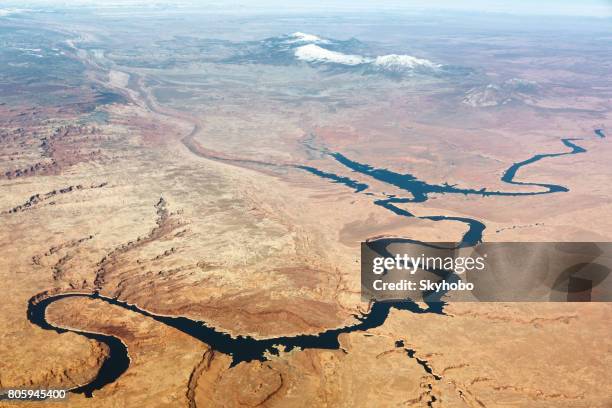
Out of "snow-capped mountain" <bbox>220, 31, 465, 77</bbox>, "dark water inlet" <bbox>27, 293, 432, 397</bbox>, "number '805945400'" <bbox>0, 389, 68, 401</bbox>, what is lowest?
"dark water inlet" <bbox>27, 293, 432, 397</bbox>

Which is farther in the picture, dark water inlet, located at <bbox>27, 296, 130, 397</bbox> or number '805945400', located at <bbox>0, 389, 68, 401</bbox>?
dark water inlet, located at <bbox>27, 296, 130, 397</bbox>

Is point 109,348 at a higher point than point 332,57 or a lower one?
lower

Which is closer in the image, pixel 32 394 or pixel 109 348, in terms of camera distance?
pixel 32 394

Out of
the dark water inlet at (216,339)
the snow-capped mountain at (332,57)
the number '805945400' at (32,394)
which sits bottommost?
the dark water inlet at (216,339)

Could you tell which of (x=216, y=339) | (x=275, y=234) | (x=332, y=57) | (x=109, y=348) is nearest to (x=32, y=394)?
(x=109, y=348)

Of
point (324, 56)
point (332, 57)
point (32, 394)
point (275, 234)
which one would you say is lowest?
point (32, 394)

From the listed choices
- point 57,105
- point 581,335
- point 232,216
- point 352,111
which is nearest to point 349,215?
point 232,216

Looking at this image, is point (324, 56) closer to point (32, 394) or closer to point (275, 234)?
point (275, 234)

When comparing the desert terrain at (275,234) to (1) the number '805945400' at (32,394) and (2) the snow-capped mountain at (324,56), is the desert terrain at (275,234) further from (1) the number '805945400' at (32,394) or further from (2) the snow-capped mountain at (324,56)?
(2) the snow-capped mountain at (324,56)

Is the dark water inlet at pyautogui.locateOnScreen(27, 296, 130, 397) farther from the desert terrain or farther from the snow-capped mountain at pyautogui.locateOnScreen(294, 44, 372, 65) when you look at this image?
the snow-capped mountain at pyautogui.locateOnScreen(294, 44, 372, 65)

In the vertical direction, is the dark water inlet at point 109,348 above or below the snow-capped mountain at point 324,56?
below

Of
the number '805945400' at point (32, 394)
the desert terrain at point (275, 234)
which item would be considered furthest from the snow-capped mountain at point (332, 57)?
the number '805945400' at point (32, 394)

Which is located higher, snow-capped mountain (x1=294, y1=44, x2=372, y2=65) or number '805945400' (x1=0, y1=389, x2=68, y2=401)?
snow-capped mountain (x1=294, y1=44, x2=372, y2=65)

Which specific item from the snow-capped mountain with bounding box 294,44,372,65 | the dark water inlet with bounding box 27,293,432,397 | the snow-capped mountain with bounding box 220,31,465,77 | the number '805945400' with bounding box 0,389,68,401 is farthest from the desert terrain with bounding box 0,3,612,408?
the snow-capped mountain with bounding box 294,44,372,65
